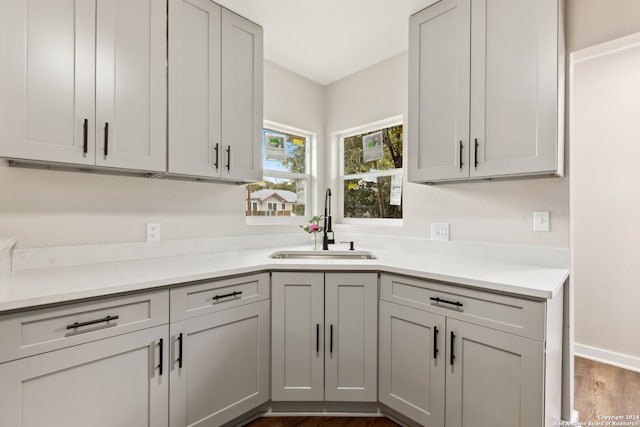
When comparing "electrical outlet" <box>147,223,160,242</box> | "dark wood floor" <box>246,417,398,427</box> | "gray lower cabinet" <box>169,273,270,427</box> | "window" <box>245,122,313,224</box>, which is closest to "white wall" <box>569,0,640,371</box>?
"dark wood floor" <box>246,417,398,427</box>

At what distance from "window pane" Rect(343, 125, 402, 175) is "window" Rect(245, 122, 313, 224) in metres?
0.41

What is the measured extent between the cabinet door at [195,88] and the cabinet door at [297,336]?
846mm

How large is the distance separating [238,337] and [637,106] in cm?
345

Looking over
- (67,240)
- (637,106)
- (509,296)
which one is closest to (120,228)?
(67,240)

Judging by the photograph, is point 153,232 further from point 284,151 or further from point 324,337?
point 284,151

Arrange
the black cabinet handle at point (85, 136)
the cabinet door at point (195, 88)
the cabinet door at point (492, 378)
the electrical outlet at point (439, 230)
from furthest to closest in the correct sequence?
the electrical outlet at point (439, 230) → the cabinet door at point (195, 88) → the black cabinet handle at point (85, 136) → the cabinet door at point (492, 378)

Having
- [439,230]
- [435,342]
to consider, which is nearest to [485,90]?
[439,230]

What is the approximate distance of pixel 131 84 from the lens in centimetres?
159

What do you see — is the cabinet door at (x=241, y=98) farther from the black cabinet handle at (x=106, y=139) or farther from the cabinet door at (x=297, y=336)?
the cabinet door at (x=297, y=336)

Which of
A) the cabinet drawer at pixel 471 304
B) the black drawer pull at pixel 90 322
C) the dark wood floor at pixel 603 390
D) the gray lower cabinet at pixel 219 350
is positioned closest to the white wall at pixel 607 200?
the dark wood floor at pixel 603 390

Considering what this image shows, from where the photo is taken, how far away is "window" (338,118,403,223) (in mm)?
2688

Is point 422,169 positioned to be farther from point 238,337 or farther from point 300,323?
point 238,337

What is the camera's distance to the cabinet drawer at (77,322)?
106 cm

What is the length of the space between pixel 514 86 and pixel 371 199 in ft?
4.87
